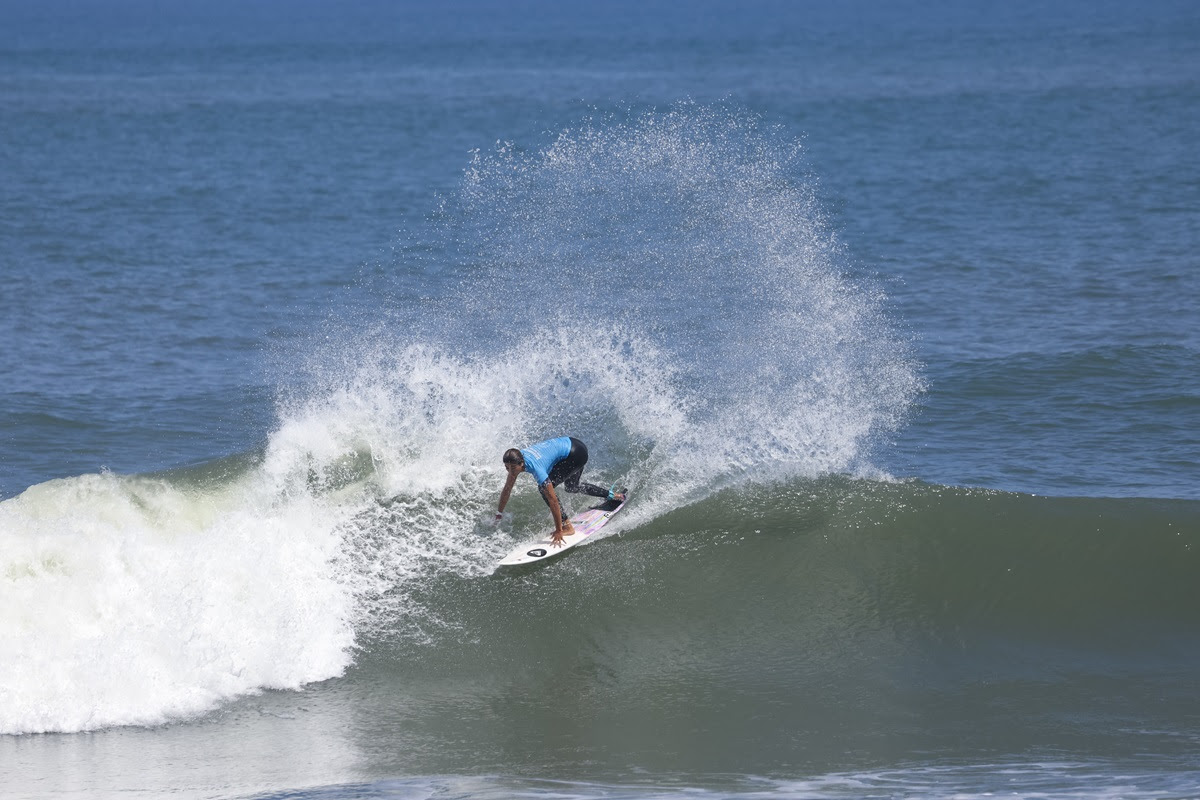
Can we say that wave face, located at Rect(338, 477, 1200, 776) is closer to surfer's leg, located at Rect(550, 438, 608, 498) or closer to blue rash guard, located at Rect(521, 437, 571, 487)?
surfer's leg, located at Rect(550, 438, 608, 498)

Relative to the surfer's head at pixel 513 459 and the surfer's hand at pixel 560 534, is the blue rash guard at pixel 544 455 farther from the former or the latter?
the surfer's hand at pixel 560 534

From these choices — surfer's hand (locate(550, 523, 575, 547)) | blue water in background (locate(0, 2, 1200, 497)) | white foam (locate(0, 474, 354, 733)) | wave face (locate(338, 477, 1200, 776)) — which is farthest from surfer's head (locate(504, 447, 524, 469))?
blue water in background (locate(0, 2, 1200, 497))

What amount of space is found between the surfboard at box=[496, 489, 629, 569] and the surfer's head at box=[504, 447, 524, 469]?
3.30 feet

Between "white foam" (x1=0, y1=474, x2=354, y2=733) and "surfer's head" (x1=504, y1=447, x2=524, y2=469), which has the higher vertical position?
"surfer's head" (x1=504, y1=447, x2=524, y2=469)

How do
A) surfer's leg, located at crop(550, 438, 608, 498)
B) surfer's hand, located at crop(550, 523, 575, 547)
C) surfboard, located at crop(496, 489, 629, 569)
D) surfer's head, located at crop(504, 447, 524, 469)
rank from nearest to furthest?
surfer's head, located at crop(504, 447, 524, 469) < surfboard, located at crop(496, 489, 629, 569) < surfer's hand, located at crop(550, 523, 575, 547) < surfer's leg, located at crop(550, 438, 608, 498)

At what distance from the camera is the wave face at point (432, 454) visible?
11.8m

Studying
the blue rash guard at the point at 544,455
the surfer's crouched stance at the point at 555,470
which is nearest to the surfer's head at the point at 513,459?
the surfer's crouched stance at the point at 555,470

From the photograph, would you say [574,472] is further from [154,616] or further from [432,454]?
[154,616]

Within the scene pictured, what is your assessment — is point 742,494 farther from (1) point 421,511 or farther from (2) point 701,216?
(2) point 701,216

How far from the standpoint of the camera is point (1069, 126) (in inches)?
1829

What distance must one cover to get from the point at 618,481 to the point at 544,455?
1804 millimetres

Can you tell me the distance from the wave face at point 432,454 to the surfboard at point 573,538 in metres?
0.27

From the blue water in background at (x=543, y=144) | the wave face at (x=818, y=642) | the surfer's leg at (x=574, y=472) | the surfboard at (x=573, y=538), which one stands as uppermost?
the blue water in background at (x=543, y=144)

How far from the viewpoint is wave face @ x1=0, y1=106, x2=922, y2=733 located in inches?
464
